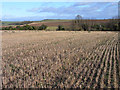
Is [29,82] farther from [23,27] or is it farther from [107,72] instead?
[23,27]

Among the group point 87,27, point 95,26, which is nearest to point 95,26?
point 95,26

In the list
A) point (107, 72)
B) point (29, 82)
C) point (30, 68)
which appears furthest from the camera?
point (30, 68)

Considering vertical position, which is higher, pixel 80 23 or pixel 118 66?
pixel 80 23

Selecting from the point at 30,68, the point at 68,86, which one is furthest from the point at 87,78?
the point at 30,68

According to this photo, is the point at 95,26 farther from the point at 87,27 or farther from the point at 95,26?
the point at 87,27

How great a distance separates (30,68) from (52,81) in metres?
2.47

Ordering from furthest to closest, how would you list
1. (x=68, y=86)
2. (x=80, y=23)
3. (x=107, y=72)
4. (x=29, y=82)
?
(x=80, y=23), (x=107, y=72), (x=29, y=82), (x=68, y=86)

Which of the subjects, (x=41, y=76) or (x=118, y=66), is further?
(x=118, y=66)

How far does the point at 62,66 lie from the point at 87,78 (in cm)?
240

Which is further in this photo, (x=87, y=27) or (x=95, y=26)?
(x=87, y=27)

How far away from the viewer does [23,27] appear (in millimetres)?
71812

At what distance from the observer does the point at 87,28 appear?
7562cm

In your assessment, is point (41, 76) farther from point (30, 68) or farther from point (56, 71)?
point (30, 68)

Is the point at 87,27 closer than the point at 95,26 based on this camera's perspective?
No
